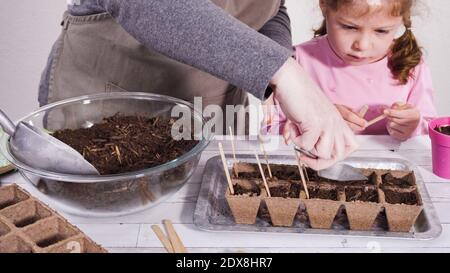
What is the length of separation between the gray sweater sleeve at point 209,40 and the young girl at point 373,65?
54 centimetres

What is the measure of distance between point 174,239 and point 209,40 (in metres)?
0.35

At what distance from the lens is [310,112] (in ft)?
2.97

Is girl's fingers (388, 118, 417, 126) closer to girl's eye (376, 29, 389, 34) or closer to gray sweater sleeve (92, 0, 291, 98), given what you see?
girl's eye (376, 29, 389, 34)

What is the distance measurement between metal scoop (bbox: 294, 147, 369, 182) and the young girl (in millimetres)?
298

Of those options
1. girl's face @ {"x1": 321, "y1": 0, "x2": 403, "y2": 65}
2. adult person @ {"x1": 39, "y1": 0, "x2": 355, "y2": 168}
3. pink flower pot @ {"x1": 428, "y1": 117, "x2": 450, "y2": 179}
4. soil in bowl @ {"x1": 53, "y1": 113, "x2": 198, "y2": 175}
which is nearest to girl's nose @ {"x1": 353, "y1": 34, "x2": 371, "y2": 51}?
girl's face @ {"x1": 321, "y1": 0, "x2": 403, "y2": 65}

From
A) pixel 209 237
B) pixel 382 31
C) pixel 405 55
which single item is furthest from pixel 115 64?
pixel 405 55

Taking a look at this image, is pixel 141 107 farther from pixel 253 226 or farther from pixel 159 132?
pixel 253 226

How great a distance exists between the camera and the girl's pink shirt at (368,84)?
5.21 ft

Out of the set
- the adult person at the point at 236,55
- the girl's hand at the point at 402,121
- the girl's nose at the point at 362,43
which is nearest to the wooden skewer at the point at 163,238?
the adult person at the point at 236,55

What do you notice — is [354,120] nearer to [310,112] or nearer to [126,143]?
[310,112]

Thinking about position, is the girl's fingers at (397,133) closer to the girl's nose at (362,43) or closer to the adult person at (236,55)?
the girl's nose at (362,43)

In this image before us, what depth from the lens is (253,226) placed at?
970mm

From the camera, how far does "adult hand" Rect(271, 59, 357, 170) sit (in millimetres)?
887

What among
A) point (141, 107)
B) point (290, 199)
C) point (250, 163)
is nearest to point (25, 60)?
point (141, 107)
